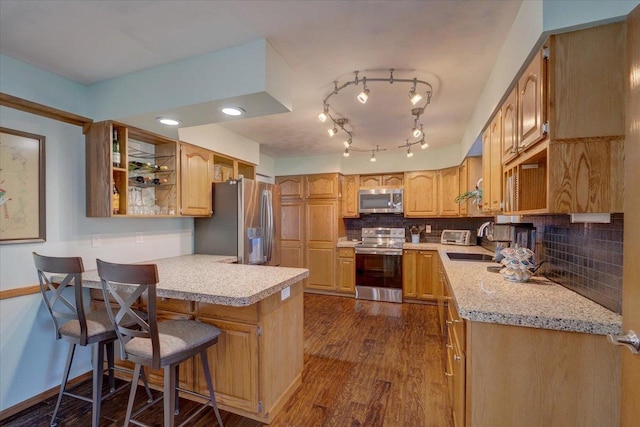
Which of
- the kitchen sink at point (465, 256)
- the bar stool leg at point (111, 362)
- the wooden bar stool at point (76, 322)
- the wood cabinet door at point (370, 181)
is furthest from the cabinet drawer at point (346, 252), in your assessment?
the wooden bar stool at point (76, 322)

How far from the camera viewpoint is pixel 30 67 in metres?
1.96

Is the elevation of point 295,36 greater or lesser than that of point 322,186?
greater

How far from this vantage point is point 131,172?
2.57 metres

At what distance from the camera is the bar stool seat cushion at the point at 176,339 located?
146cm

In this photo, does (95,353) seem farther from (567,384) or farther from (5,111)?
(567,384)

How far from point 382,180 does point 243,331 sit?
12.2ft

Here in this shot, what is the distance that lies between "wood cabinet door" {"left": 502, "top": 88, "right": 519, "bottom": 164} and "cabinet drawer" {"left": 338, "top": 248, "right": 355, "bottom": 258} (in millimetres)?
2960

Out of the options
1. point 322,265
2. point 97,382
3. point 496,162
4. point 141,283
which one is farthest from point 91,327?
point 322,265

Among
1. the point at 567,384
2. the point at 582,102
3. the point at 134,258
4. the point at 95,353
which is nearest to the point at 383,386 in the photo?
the point at 567,384

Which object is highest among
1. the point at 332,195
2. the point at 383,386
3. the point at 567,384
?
the point at 332,195

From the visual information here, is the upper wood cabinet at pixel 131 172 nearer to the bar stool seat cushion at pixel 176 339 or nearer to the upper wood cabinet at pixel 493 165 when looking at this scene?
the bar stool seat cushion at pixel 176 339

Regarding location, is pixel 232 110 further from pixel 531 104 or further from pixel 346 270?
pixel 346 270

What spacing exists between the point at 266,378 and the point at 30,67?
2.67 meters

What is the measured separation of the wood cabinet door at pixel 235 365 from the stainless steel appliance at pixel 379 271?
9.56 feet
